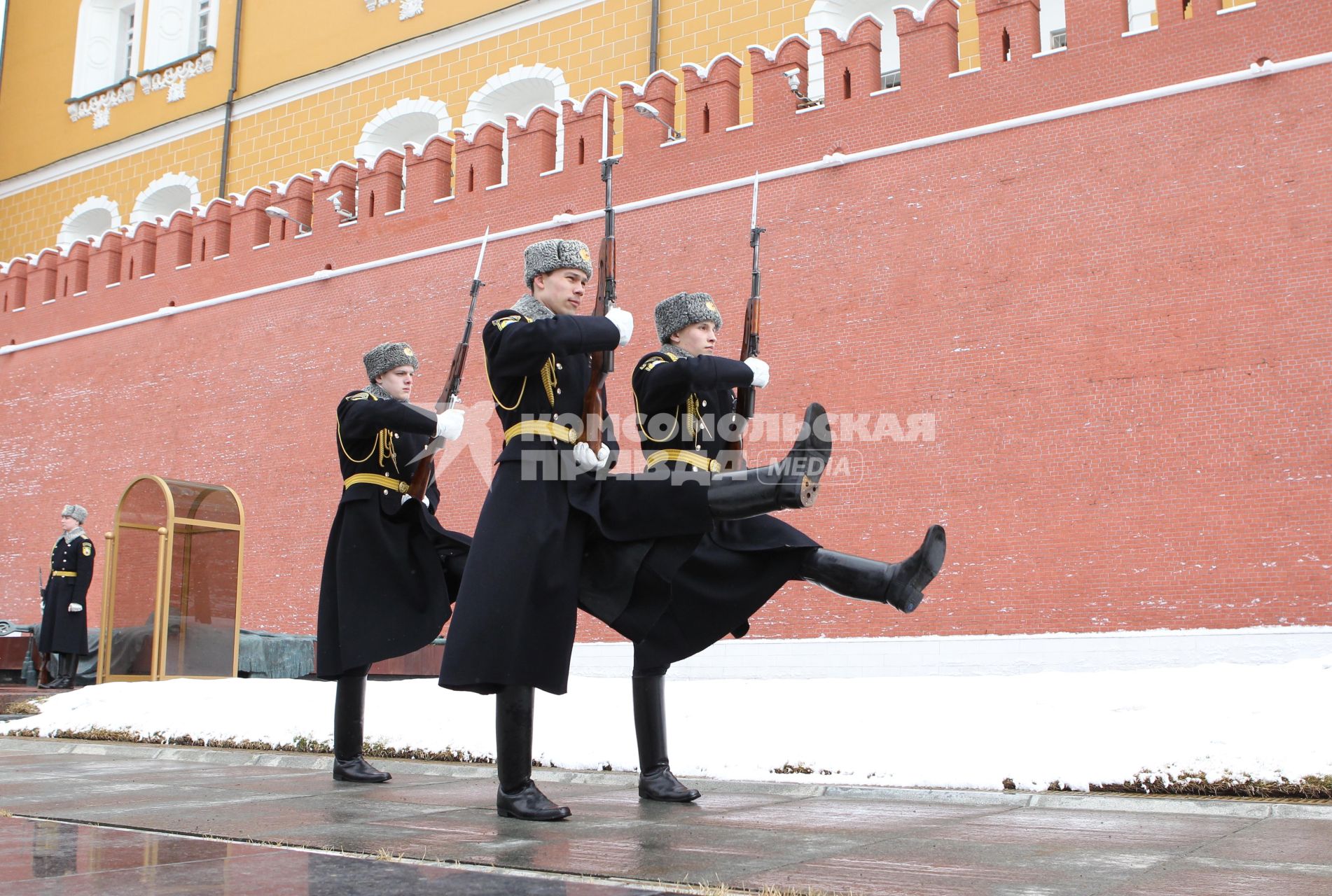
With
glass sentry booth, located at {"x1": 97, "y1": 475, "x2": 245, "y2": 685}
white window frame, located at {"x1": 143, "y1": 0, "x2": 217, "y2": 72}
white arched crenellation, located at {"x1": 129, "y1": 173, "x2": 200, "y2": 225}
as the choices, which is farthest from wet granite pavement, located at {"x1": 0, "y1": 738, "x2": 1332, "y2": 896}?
white window frame, located at {"x1": 143, "y1": 0, "x2": 217, "y2": 72}

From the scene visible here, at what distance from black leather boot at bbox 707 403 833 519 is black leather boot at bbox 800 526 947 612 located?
28 centimetres

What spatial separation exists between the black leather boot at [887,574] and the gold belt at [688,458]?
66cm

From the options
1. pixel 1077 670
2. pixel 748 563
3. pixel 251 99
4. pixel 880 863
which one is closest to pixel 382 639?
pixel 748 563

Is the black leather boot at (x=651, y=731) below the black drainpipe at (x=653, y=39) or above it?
below

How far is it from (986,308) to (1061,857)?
730cm

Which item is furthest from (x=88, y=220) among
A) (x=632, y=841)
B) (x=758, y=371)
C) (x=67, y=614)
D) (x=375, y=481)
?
(x=632, y=841)

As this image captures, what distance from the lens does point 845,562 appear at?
3639 mm

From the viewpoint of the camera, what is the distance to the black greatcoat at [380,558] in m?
4.61

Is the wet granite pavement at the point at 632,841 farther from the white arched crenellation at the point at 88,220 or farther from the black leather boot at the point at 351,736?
the white arched crenellation at the point at 88,220

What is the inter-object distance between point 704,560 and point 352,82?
51.8ft

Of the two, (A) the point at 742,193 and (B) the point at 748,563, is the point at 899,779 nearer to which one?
(B) the point at 748,563

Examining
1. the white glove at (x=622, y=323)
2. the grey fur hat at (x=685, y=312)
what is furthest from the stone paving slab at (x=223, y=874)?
the grey fur hat at (x=685, y=312)

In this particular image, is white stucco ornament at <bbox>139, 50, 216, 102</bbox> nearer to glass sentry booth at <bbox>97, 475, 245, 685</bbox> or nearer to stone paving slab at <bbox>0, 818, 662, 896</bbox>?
glass sentry booth at <bbox>97, 475, 245, 685</bbox>

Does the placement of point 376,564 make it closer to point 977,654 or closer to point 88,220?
point 977,654
